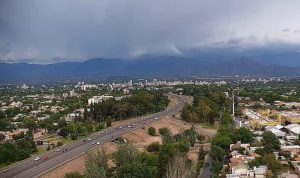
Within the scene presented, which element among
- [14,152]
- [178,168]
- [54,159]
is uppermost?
[178,168]

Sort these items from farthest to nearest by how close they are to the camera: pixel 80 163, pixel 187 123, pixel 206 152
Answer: pixel 187 123 → pixel 206 152 → pixel 80 163

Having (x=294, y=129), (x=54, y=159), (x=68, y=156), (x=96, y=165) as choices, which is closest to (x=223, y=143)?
(x=294, y=129)

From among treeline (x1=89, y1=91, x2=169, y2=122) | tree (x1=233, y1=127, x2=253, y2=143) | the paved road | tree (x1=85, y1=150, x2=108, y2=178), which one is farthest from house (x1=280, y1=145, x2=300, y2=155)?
treeline (x1=89, y1=91, x2=169, y2=122)

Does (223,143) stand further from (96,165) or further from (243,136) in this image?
(96,165)

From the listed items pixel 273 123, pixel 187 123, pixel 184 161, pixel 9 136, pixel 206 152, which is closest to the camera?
pixel 184 161

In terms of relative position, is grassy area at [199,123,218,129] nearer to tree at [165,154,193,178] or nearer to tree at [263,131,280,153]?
tree at [263,131,280,153]

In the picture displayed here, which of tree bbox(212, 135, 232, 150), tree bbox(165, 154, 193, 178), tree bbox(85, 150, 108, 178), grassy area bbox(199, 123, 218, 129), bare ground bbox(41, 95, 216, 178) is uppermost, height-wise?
tree bbox(85, 150, 108, 178)

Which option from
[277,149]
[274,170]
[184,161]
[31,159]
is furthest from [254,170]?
[31,159]

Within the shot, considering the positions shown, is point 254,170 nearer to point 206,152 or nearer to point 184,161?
point 184,161
